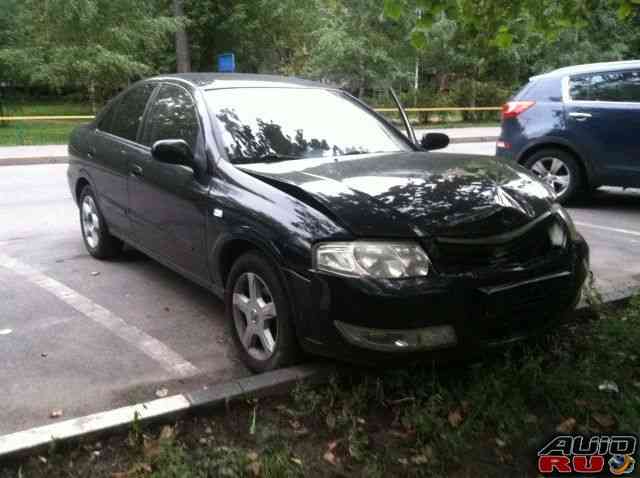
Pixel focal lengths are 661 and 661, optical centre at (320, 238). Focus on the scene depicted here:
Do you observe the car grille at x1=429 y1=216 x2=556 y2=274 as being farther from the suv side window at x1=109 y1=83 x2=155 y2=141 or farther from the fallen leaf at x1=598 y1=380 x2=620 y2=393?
the suv side window at x1=109 y1=83 x2=155 y2=141

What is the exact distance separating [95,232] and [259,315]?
298 cm

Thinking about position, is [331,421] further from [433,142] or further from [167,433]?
[433,142]

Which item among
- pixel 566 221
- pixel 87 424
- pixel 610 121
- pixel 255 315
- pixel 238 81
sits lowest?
pixel 87 424

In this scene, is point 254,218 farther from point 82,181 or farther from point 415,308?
point 82,181

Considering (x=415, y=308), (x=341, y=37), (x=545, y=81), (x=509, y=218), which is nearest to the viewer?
(x=415, y=308)

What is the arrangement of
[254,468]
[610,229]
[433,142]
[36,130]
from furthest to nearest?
1. [36,130]
2. [610,229]
3. [433,142]
4. [254,468]

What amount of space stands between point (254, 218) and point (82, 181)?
3.27 m

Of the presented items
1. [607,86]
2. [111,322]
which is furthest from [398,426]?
[607,86]

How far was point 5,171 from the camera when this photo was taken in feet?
41.1

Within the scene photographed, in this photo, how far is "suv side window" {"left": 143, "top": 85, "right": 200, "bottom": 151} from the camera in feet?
14.2

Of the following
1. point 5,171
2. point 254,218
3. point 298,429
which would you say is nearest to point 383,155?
point 254,218

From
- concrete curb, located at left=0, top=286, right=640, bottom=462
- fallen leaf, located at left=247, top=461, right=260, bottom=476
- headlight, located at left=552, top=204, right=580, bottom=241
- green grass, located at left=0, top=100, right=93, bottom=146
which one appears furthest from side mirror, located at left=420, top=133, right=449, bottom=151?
green grass, located at left=0, top=100, right=93, bottom=146

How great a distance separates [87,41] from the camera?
69.8 ft

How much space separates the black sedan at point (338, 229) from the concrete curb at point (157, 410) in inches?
6.2
